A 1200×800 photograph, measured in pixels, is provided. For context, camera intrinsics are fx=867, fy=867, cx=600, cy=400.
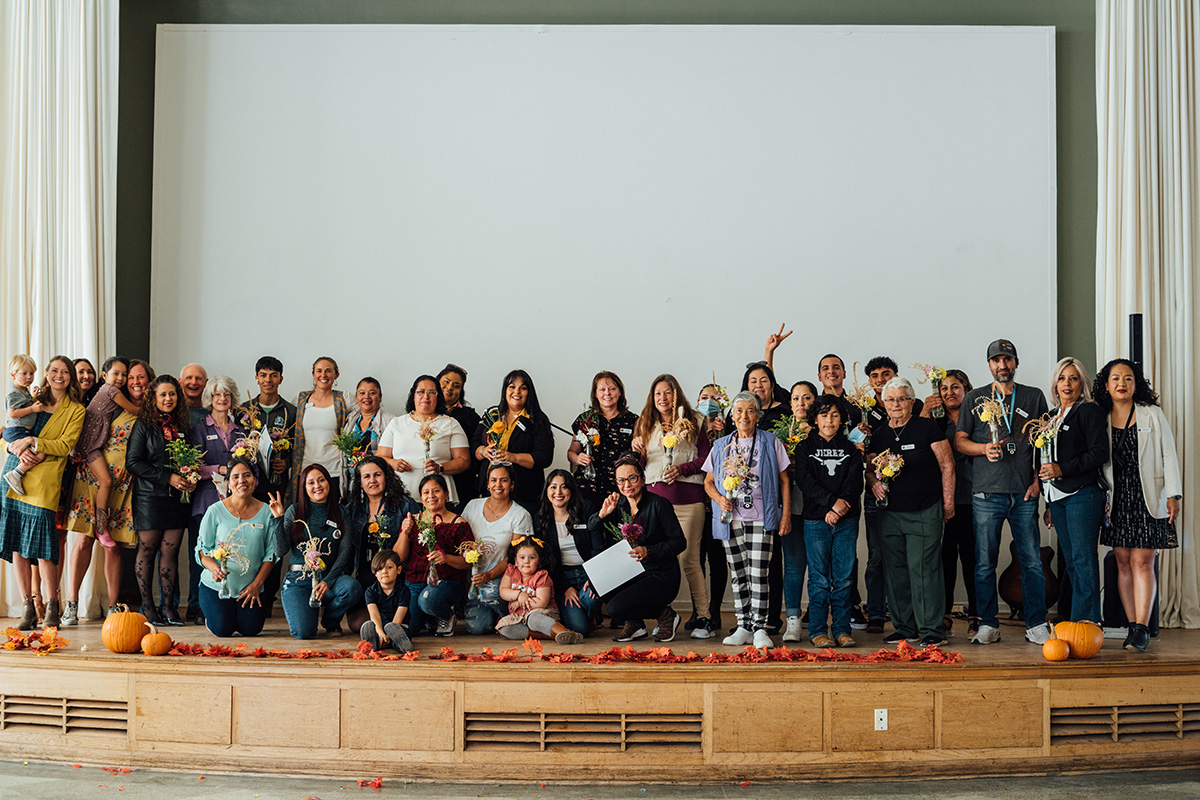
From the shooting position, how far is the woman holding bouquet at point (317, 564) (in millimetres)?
4738

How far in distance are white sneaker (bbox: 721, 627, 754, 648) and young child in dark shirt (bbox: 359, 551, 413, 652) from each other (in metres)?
1.68

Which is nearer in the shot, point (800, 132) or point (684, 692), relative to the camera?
point (684, 692)

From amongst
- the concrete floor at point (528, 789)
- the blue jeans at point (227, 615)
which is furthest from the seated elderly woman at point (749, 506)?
the blue jeans at point (227, 615)

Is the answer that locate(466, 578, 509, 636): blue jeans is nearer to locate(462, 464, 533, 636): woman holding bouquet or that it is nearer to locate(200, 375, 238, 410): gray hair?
locate(462, 464, 533, 636): woman holding bouquet

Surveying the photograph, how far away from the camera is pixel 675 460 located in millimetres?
5195

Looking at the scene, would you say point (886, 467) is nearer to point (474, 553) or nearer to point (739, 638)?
point (739, 638)

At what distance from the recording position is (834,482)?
15.4 ft

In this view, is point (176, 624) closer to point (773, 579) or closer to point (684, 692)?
point (684, 692)

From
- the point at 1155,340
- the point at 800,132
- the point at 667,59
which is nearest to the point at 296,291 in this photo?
the point at 667,59

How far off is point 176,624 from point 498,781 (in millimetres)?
2535

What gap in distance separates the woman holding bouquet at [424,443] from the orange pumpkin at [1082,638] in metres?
3.37

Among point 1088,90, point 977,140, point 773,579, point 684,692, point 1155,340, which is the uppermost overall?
point 1088,90

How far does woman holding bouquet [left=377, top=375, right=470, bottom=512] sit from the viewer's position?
17.4 ft

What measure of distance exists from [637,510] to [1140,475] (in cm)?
280
